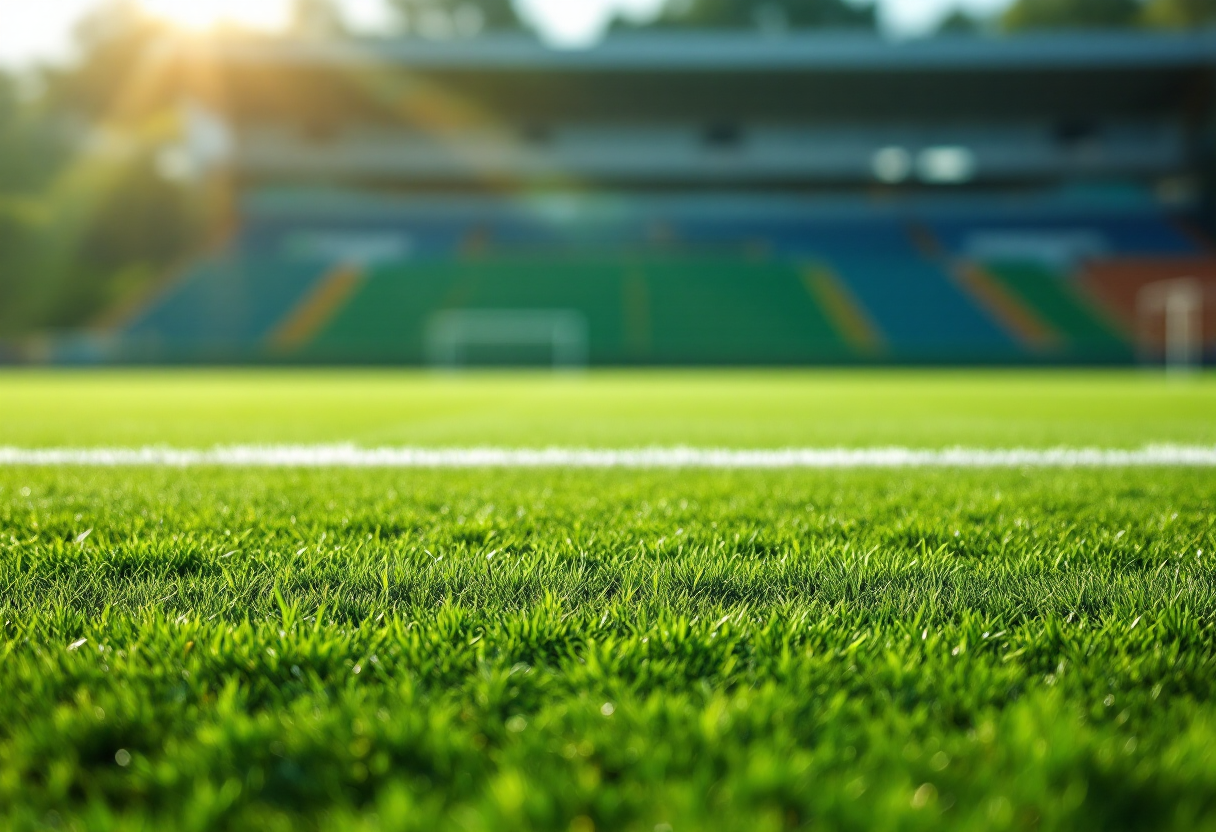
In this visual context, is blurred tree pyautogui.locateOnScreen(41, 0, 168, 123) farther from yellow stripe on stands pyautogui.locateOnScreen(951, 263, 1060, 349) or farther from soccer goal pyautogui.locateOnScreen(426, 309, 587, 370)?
yellow stripe on stands pyautogui.locateOnScreen(951, 263, 1060, 349)

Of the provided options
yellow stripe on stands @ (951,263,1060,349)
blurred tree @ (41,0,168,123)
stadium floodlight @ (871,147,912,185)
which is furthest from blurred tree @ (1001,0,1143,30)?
blurred tree @ (41,0,168,123)

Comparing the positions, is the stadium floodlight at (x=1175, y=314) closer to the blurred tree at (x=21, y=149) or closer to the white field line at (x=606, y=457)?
the white field line at (x=606, y=457)

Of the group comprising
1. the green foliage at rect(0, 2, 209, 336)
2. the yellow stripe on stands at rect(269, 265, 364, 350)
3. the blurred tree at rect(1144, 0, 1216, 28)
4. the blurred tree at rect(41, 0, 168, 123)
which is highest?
the blurred tree at rect(1144, 0, 1216, 28)

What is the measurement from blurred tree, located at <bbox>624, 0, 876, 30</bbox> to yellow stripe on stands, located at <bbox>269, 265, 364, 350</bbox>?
846 inches

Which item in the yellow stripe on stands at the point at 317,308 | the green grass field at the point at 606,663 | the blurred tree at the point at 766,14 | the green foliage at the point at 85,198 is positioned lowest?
the green grass field at the point at 606,663

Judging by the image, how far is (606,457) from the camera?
11.1 feet

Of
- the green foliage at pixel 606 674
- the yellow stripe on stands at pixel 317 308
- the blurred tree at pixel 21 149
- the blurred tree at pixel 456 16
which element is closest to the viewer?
the green foliage at pixel 606 674

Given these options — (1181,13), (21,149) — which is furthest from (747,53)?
(21,149)

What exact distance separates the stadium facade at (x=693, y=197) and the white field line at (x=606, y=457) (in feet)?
52.9

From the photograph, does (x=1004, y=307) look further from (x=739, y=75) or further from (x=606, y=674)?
(x=606, y=674)

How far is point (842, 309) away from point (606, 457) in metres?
20.1

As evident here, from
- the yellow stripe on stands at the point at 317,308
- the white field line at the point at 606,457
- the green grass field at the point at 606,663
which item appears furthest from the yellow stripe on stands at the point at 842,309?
the green grass field at the point at 606,663

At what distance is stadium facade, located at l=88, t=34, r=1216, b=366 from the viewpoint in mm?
21609

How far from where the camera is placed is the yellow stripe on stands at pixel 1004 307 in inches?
819
